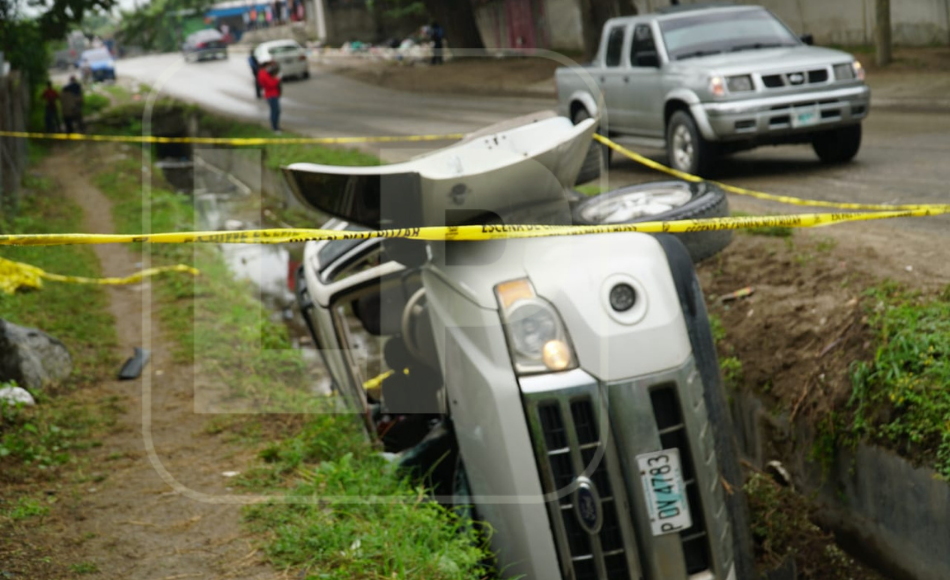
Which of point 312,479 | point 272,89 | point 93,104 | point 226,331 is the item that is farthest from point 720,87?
point 93,104

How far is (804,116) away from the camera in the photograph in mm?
10797

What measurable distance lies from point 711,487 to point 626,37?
31.2 ft

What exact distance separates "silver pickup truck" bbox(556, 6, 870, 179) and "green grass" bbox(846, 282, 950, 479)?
494 centimetres

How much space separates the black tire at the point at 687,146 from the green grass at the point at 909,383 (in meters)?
5.13

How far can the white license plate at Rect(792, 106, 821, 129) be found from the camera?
35.4ft

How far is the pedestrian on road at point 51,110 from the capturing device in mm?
28828

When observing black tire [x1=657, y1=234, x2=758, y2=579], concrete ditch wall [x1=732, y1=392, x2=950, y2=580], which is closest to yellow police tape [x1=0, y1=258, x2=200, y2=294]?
concrete ditch wall [x1=732, y1=392, x2=950, y2=580]

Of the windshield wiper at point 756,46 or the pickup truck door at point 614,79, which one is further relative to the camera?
the pickup truck door at point 614,79

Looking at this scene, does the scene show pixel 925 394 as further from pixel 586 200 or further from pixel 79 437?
pixel 79 437

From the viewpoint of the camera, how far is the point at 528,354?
4.27 m

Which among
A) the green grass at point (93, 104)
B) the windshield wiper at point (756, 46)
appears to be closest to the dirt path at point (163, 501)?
the windshield wiper at point (756, 46)

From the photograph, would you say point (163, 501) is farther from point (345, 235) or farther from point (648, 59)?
point (648, 59)

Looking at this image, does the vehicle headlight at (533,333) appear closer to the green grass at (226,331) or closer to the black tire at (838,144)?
the green grass at (226,331)

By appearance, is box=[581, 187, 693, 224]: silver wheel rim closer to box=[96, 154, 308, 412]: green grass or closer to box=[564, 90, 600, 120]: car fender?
box=[96, 154, 308, 412]: green grass
